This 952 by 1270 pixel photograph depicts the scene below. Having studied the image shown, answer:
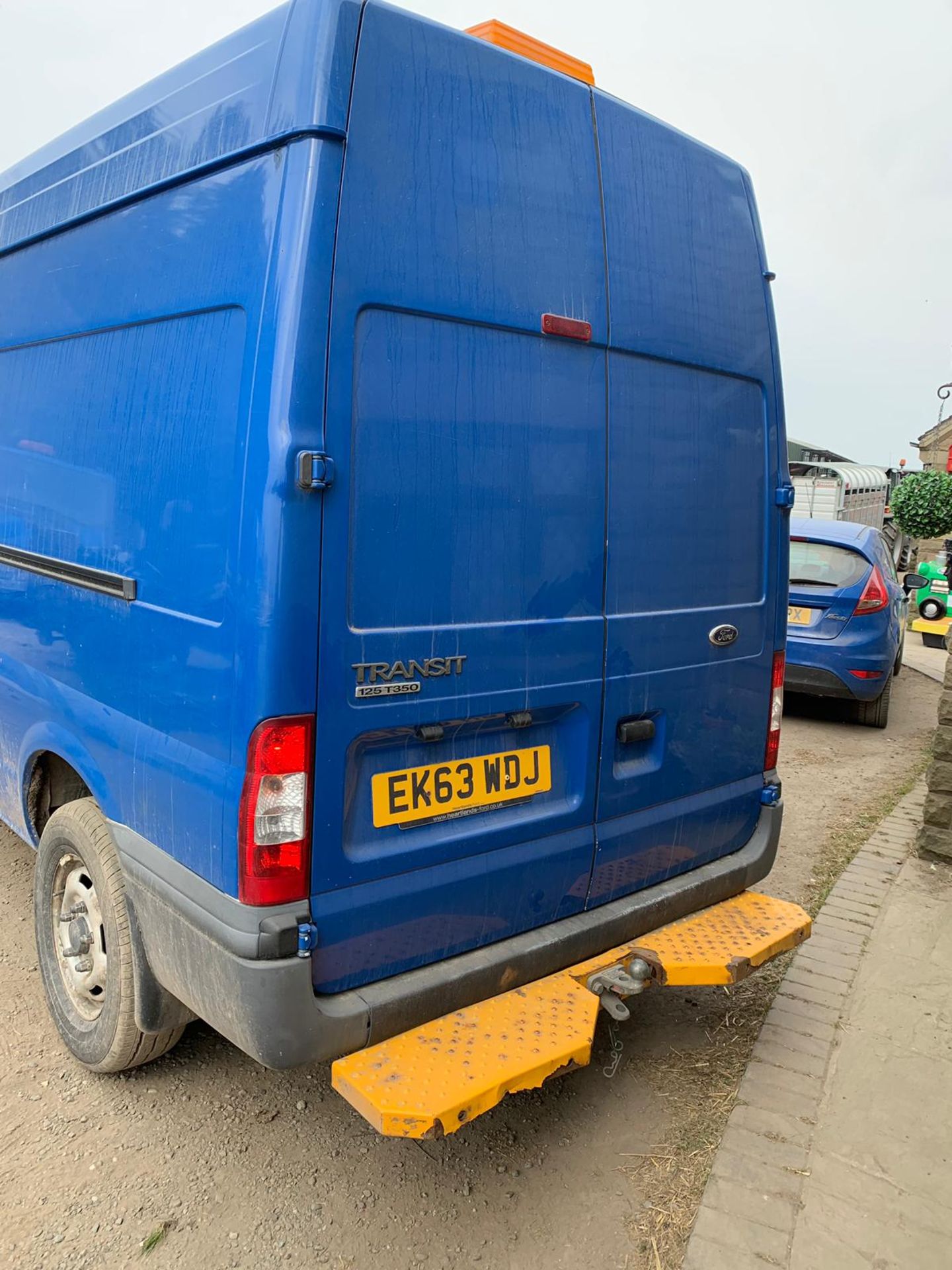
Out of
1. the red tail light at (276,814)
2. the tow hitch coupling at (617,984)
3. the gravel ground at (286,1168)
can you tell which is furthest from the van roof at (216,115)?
the gravel ground at (286,1168)

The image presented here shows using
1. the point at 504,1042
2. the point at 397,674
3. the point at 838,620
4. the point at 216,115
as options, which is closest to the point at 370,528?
the point at 397,674

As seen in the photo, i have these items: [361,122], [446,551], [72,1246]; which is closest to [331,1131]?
[72,1246]

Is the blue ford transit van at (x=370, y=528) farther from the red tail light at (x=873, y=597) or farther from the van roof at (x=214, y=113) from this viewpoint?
the red tail light at (x=873, y=597)

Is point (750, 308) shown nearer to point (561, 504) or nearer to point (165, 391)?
point (561, 504)

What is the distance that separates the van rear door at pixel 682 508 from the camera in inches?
Result: 109

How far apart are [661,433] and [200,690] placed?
5.14 ft

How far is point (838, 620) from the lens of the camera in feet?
25.4

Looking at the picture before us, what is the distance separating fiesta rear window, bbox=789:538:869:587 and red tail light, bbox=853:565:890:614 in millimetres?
83

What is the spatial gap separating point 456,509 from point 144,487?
844mm

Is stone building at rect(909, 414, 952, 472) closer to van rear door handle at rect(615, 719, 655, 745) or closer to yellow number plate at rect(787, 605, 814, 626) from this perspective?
yellow number plate at rect(787, 605, 814, 626)

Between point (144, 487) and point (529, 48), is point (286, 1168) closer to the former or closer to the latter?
point (144, 487)

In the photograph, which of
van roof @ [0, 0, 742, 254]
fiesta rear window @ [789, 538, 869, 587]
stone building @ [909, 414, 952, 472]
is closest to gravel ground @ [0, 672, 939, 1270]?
van roof @ [0, 0, 742, 254]

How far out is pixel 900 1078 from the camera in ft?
10.1

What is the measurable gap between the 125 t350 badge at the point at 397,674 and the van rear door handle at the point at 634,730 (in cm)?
71
